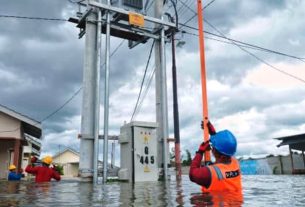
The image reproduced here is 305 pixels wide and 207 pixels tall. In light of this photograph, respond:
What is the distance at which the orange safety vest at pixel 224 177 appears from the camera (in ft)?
13.1

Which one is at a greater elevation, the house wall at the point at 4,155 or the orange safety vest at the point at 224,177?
the house wall at the point at 4,155

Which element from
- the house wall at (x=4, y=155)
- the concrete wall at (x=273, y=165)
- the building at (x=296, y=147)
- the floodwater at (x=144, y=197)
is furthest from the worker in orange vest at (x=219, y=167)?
the concrete wall at (x=273, y=165)

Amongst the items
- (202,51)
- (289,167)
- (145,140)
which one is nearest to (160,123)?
(145,140)

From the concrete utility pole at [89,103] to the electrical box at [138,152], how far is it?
1068 millimetres

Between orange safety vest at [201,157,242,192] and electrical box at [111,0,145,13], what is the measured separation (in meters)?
11.2

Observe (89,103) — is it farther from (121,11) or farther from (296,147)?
(296,147)

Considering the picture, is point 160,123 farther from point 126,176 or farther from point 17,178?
point 17,178

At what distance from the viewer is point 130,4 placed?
14.4m

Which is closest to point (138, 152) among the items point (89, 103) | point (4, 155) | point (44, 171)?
point (89, 103)

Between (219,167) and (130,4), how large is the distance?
11.4m

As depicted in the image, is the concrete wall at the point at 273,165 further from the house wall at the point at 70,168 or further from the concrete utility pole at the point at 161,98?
the house wall at the point at 70,168

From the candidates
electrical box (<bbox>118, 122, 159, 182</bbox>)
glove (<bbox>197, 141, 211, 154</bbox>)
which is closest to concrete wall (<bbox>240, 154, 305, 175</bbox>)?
electrical box (<bbox>118, 122, 159, 182</bbox>)

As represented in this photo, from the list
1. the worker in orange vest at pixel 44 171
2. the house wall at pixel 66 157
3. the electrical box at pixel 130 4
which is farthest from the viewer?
the house wall at pixel 66 157

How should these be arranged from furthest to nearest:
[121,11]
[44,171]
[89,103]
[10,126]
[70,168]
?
[70,168], [10,126], [121,11], [89,103], [44,171]
